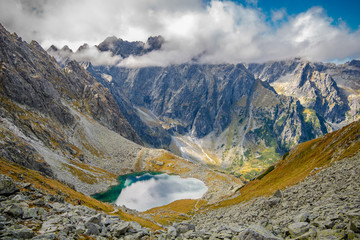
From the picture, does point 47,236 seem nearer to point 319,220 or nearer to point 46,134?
Result: point 319,220

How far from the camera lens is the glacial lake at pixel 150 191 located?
4085 inches

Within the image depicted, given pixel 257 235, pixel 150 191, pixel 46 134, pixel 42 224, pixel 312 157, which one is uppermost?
pixel 46 134

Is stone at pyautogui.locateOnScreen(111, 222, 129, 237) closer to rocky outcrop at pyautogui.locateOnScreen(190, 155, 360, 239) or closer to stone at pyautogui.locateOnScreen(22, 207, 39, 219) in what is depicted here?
stone at pyautogui.locateOnScreen(22, 207, 39, 219)

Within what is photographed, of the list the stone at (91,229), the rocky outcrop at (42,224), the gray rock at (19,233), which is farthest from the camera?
the stone at (91,229)

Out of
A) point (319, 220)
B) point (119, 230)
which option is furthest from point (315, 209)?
point (119, 230)

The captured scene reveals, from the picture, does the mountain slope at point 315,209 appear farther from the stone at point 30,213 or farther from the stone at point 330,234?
the stone at point 30,213

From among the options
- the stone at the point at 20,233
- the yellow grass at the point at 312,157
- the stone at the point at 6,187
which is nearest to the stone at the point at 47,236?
the stone at the point at 20,233

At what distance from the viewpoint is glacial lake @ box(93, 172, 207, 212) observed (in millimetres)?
103750

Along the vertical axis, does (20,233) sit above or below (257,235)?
above

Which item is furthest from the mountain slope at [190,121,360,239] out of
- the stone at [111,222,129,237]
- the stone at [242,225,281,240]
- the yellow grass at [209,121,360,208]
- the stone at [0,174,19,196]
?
the stone at [0,174,19,196]

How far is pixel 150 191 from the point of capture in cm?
12388

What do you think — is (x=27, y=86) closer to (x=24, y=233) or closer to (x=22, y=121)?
(x=22, y=121)

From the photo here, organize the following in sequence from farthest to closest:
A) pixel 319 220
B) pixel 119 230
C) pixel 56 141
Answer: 1. pixel 56 141
2. pixel 119 230
3. pixel 319 220

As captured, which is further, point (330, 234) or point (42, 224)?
point (42, 224)
